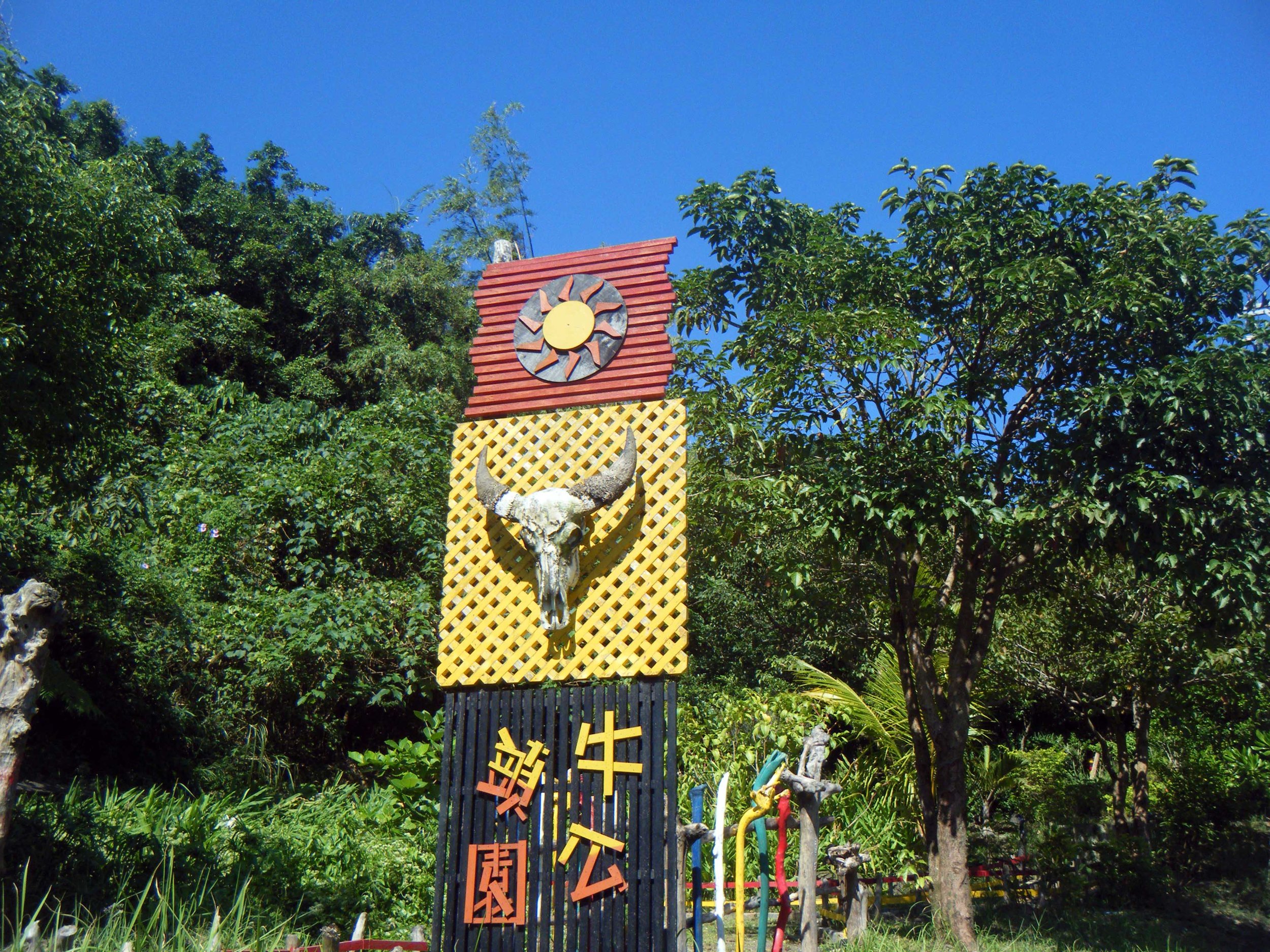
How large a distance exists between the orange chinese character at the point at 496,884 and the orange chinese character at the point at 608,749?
49cm

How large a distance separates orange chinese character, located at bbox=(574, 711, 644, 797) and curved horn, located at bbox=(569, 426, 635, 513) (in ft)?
3.43

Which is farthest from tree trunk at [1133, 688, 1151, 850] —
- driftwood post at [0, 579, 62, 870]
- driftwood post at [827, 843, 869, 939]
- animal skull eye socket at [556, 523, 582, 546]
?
driftwood post at [0, 579, 62, 870]

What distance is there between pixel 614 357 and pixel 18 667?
3155mm

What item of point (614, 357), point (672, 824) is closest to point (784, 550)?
point (614, 357)

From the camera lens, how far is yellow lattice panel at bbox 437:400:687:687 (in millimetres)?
4891

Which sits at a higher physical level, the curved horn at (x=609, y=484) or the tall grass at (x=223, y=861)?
the curved horn at (x=609, y=484)

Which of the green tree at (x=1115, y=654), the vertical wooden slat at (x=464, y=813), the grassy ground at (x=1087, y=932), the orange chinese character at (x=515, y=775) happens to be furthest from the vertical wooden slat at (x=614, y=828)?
the green tree at (x=1115, y=654)

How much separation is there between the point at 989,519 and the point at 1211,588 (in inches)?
56.0

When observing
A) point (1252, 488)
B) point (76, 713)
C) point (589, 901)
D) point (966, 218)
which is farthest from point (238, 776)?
point (1252, 488)

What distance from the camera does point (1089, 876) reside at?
32.4 feet

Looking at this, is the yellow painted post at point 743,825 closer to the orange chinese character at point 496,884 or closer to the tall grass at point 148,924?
the orange chinese character at point 496,884

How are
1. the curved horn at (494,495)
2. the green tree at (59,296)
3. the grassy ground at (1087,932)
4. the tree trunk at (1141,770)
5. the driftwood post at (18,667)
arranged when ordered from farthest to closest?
the tree trunk at (1141,770)
the green tree at (59,296)
the grassy ground at (1087,932)
the curved horn at (494,495)
the driftwood post at (18,667)

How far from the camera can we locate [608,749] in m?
4.66

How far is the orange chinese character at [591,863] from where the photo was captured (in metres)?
4.49
